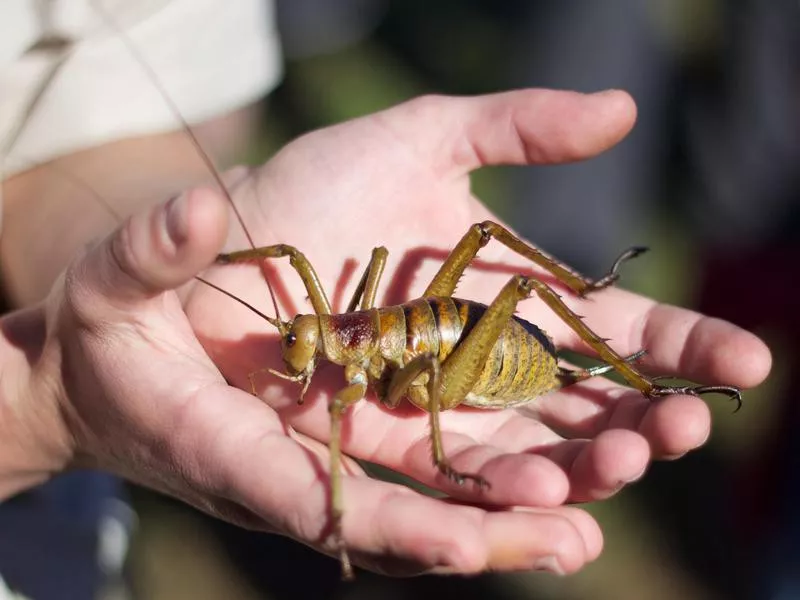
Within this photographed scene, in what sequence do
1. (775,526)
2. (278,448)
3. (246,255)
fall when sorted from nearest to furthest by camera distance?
(278,448)
(246,255)
(775,526)

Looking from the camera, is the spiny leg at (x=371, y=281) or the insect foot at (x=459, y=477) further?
the spiny leg at (x=371, y=281)

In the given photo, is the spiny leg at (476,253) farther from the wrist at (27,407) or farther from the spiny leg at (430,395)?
the wrist at (27,407)

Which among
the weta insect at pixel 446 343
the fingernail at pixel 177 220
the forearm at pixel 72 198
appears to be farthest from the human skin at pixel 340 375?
the forearm at pixel 72 198

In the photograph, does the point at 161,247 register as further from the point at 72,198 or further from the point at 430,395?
the point at 72,198

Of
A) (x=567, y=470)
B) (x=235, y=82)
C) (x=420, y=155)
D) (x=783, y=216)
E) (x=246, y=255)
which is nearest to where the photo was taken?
(x=567, y=470)

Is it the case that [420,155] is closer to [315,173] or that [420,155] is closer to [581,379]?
[315,173]

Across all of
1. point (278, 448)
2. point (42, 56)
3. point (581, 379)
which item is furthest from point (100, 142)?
point (581, 379)
